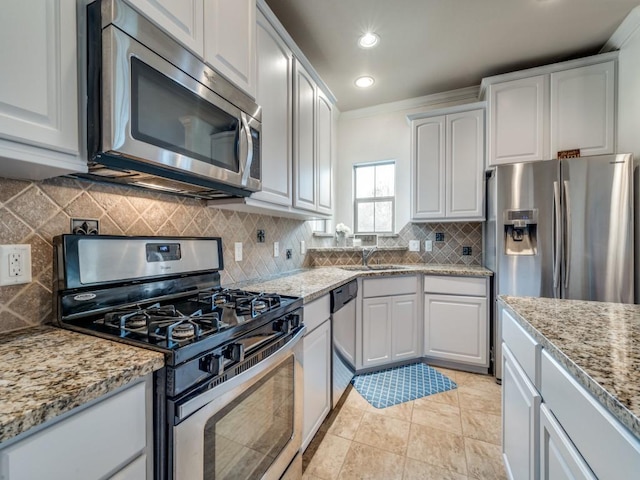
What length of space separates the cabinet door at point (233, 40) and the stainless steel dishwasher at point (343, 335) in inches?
50.3

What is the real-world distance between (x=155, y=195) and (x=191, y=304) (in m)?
0.55

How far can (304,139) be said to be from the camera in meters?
2.13

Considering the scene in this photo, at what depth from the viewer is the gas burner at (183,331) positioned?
83 cm

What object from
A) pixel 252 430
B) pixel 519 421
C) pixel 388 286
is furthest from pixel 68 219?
pixel 388 286

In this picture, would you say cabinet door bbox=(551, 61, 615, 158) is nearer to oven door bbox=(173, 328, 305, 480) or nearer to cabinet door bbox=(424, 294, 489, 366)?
cabinet door bbox=(424, 294, 489, 366)

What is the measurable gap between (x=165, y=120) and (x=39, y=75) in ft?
1.06

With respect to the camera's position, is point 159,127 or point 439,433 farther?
point 439,433

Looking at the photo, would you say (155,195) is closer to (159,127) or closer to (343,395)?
(159,127)

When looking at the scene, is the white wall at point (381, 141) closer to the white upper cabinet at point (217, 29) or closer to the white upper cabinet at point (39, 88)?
the white upper cabinet at point (217, 29)

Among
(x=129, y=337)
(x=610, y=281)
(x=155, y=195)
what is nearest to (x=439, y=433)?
(x=610, y=281)

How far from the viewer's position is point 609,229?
202cm

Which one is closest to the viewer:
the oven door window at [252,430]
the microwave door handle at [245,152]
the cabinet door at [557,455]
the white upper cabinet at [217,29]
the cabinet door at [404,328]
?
the cabinet door at [557,455]

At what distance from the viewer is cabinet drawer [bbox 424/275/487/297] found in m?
2.45

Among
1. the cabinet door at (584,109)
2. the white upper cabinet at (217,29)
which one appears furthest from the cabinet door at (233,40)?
the cabinet door at (584,109)
